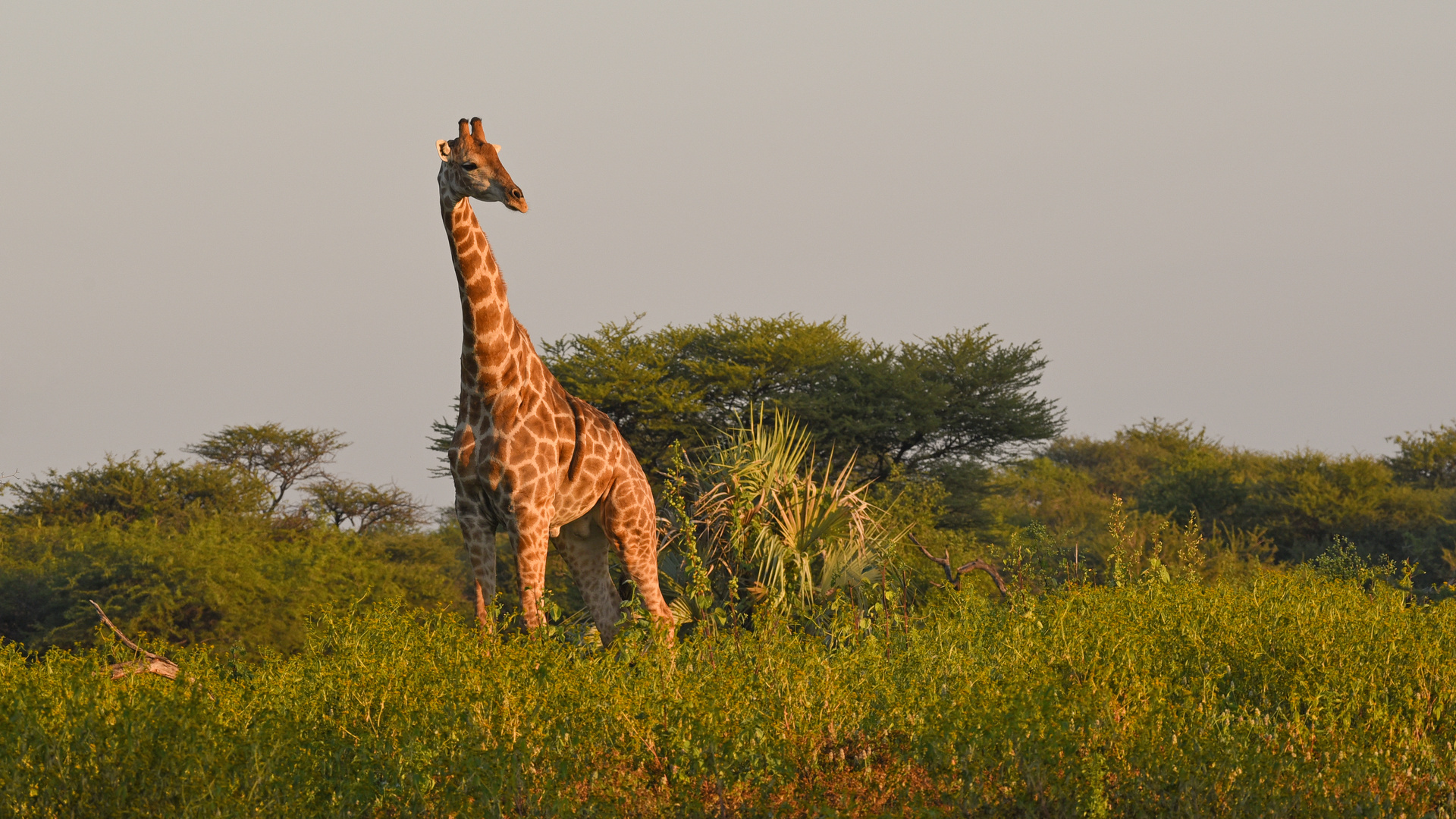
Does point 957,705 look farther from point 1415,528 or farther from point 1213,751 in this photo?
point 1415,528

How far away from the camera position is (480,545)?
806 cm

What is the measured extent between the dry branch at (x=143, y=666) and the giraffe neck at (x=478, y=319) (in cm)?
247

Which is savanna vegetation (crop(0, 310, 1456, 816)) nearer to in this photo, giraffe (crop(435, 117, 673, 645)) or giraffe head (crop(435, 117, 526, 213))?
giraffe (crop(435, 117, 673, 645))

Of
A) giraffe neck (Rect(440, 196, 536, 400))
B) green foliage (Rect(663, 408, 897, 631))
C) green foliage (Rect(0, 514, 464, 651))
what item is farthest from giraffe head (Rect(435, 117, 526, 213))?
green foliage (Rect(0, 514, 464, 651))

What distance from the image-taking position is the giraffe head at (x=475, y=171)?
7371 mm

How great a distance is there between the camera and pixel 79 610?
18.6 metres

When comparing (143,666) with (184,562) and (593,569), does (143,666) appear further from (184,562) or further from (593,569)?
(184,562)

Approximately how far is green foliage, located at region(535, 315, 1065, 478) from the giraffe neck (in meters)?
14.3

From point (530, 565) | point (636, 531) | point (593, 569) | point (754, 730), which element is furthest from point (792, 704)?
point (593, 569)

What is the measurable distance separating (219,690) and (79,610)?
14.7 m

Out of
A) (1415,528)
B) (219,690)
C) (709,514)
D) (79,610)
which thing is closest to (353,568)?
(79,610)

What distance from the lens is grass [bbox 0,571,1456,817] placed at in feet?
14.6

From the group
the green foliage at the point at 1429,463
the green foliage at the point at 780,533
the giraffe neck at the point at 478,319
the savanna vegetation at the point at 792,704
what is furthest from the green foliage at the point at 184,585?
the green foliage at the point at 1429,463

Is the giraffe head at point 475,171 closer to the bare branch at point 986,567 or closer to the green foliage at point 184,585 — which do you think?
the bare branch at point 986,567
